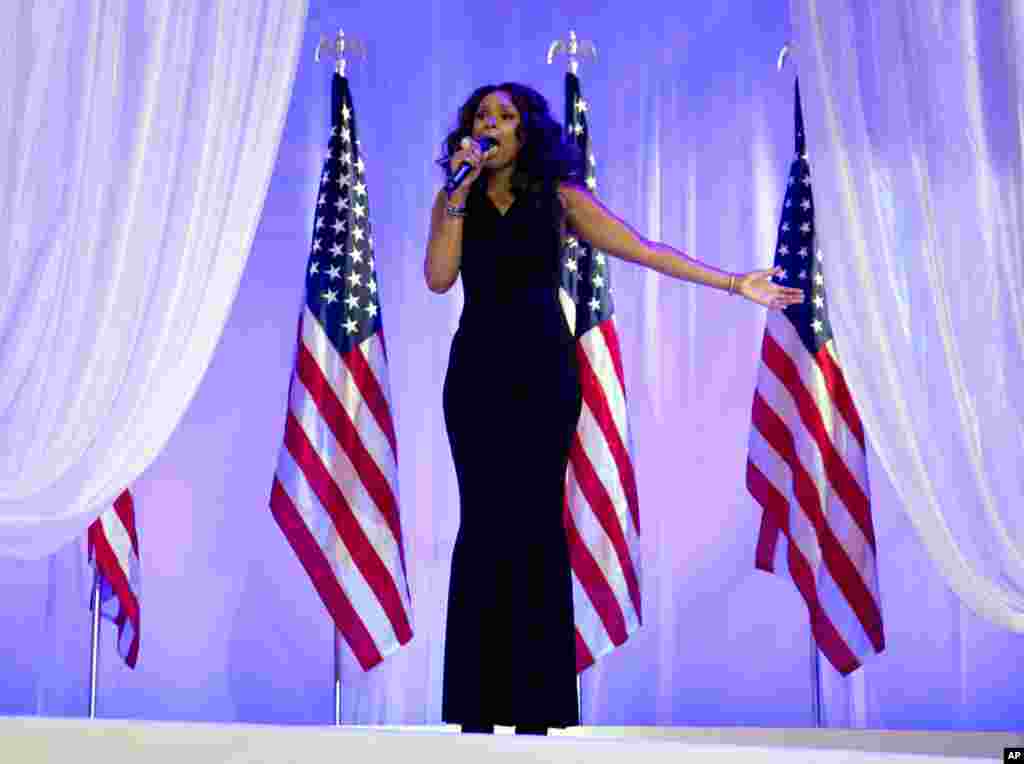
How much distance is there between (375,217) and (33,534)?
2.57m

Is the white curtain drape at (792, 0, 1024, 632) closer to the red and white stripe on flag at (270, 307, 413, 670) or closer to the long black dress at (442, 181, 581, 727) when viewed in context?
the long black dress at (442, 181, 581, 727)

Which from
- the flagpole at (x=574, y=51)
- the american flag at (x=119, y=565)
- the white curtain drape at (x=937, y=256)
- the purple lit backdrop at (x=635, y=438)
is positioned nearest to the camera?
the white curtain drape at (x=937, y=256)

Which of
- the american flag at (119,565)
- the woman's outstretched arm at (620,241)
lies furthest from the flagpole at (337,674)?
the woman's outstretched arm at (620,241)

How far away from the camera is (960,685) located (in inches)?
164

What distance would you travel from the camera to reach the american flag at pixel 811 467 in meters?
3.79

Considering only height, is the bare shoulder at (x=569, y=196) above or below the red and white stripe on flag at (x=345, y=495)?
above

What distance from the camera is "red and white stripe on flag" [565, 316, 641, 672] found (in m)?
3.85

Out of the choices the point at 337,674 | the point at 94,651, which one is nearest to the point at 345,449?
the point at 337,674

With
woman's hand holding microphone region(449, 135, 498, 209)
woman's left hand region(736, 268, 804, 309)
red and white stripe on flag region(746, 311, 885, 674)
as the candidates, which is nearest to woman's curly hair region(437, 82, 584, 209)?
woman's hand holding microphone region(449, 135, 498, 209)

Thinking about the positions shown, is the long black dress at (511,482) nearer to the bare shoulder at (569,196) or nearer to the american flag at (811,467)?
the bare shoulder at (569,196)

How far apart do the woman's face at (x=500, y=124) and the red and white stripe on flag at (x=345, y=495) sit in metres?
0.97

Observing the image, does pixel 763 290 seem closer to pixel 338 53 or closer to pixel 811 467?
pixel 811 467

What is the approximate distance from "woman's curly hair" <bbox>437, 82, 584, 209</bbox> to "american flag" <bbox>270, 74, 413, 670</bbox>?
846 mm

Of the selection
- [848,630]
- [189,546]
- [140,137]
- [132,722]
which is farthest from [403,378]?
[132,722]
